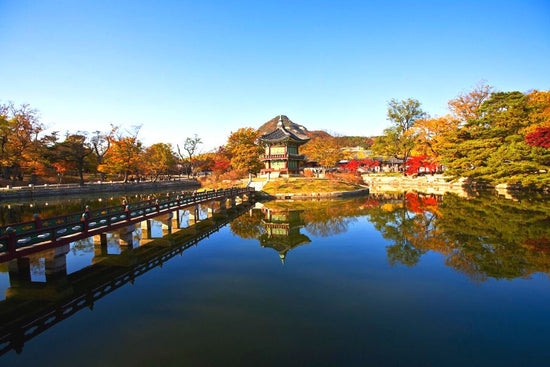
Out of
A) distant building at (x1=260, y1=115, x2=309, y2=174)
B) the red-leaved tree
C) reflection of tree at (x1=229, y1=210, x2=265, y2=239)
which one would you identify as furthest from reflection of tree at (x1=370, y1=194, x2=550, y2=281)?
distant building at (x1=260, y1=115, x2=309, y2=174)

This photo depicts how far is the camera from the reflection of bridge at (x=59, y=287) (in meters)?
7.91

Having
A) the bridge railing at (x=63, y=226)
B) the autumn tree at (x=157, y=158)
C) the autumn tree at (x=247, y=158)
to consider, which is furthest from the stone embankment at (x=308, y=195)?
the autumn tree at (x=157, y=158)

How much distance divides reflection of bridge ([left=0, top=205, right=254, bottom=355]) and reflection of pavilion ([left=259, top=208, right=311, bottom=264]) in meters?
5.52

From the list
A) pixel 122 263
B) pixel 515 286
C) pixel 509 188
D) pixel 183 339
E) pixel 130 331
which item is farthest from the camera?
pixel 509 188

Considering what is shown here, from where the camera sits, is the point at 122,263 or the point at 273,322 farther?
the point at 122,263

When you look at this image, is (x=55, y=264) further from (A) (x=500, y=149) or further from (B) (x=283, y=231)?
(A) (x=500, y=149)

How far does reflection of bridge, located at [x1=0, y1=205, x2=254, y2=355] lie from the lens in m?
7.91

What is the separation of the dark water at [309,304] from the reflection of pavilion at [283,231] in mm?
277

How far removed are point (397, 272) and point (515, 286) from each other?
13.1 feet

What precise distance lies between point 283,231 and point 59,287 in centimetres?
1340

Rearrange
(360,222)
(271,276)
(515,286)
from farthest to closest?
(360,222), (271,276), (515,286)

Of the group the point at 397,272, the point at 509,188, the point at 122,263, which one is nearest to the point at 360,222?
the point at 397,272

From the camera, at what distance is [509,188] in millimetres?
42594

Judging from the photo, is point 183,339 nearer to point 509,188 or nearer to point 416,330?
point 416,330
